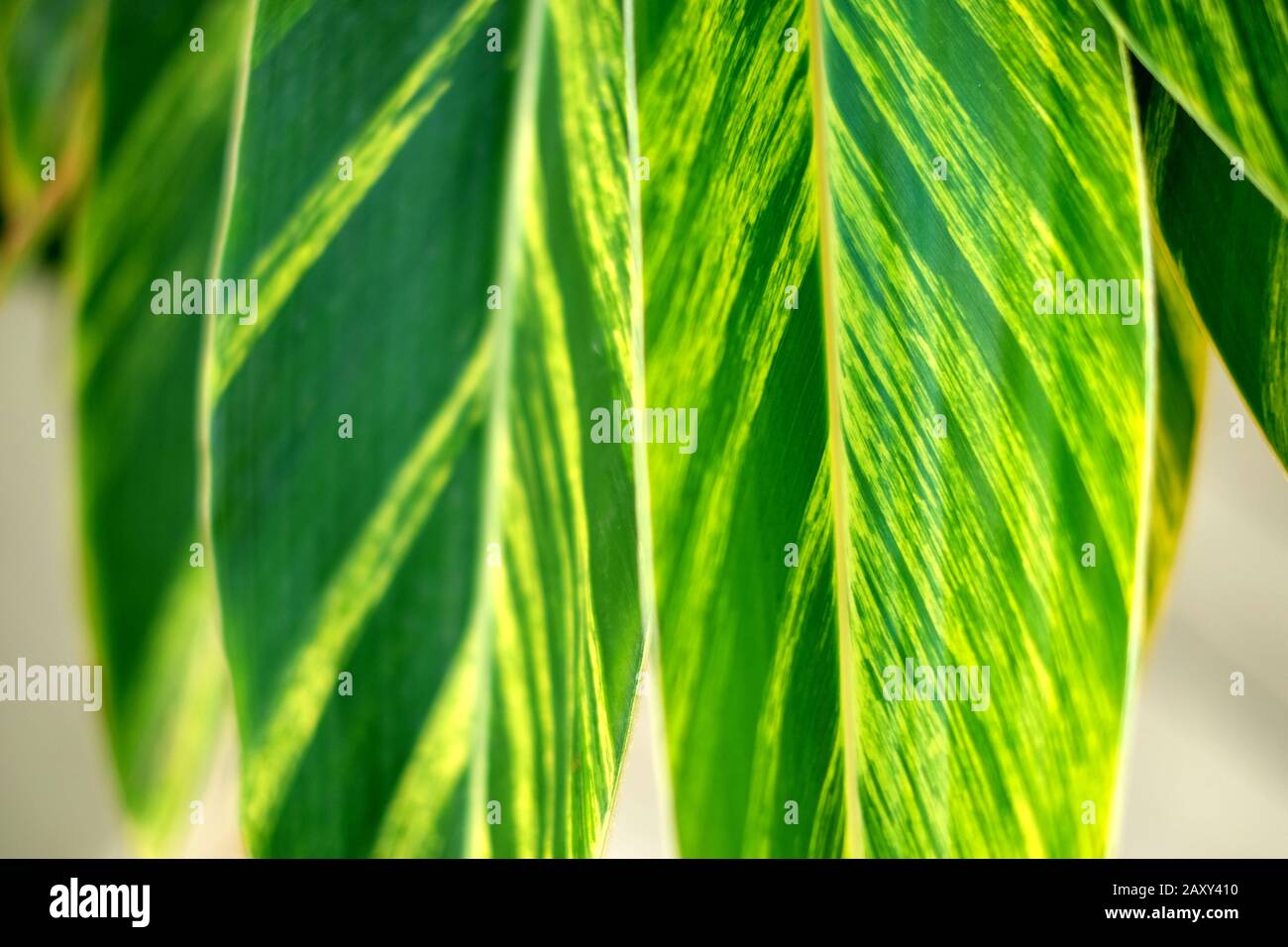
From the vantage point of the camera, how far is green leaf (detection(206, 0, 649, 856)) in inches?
18.3

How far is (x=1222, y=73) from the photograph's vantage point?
516 mm

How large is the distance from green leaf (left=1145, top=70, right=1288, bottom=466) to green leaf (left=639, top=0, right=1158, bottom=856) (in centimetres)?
9

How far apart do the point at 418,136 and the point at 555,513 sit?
9.7 inches

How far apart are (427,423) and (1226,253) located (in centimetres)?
58

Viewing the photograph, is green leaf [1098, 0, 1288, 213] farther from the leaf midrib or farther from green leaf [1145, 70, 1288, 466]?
the leaf midrib

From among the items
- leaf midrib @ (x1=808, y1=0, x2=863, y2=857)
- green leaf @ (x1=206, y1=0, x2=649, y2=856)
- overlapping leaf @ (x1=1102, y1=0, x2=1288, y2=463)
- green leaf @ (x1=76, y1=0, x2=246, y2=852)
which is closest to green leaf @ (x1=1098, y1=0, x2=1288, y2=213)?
overlapping leaf @ (x1=1102, y1=0, x2=1288, y2=463)

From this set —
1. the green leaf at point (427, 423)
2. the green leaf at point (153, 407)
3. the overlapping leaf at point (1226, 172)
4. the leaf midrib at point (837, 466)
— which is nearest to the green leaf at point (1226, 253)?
the overlapping leaf at point (1226, 172)

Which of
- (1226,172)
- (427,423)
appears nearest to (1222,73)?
(1226,172)

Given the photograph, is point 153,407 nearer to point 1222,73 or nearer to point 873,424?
point 873,424

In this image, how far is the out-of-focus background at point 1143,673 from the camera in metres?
0.61

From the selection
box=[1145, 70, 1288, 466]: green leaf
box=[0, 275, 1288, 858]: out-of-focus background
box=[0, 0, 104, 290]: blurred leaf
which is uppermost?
box=[0, 0, 104, 290]: blurred leaf

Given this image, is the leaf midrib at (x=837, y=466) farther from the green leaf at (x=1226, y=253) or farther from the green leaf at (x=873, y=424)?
the green leaf at (x=1226, y=253)
